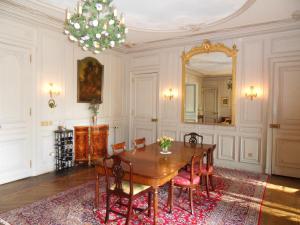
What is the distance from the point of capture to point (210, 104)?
580 cm

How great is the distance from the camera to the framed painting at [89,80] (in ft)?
18.7

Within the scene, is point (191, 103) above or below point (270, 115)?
above

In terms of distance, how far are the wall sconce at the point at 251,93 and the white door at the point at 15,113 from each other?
4.89m

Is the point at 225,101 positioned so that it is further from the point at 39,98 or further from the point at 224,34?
the point at 39,98

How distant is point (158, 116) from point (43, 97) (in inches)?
125

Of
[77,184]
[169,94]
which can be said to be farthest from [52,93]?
[169,94]

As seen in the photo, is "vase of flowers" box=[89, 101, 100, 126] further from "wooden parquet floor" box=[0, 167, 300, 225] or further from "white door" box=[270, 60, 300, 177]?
"white door" box=[270, 60, 300, 177]

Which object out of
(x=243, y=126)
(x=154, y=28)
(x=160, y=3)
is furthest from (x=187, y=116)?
(x=160, y=3)

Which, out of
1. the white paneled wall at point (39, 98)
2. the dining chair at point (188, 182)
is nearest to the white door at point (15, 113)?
the white paneled wall at point (39, 98)

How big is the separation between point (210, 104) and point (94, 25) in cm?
394

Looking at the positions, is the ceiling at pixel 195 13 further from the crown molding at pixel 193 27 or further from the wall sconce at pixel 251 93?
the wall sconce at pixel 251 93

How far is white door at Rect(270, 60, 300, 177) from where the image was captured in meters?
4.85

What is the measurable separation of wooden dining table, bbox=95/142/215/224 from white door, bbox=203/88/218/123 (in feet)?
5.79

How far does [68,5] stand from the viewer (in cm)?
409
